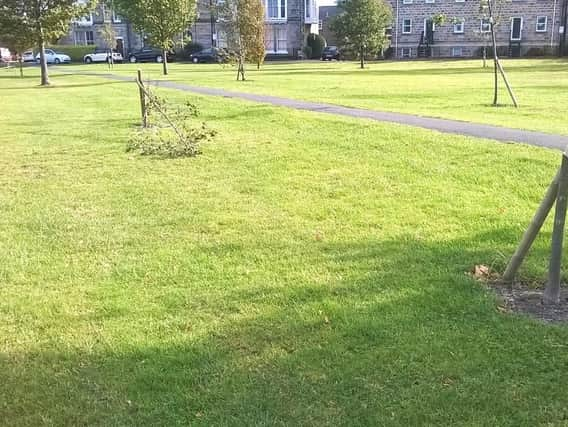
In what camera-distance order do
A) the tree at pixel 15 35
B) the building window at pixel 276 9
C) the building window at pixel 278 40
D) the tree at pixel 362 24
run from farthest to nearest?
the building window at pixel 278 40
the building window at pixel 276 9
the tree at pixel 362 24
the tree at pixel 15 35

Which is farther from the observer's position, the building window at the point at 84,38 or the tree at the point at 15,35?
the building window at the point at 84,38

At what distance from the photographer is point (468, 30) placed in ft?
208

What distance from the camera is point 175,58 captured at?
68812 millimetres

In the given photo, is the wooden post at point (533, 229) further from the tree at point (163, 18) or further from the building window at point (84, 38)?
the building window at point (84, 38)

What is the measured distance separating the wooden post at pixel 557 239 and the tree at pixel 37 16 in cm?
3148

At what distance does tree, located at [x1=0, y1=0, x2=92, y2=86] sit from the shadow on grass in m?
30.4

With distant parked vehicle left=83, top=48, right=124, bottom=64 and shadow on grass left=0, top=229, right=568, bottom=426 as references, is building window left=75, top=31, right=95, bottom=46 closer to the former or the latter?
distant parked vehicle left=83, top=48, right=124, bottom=64

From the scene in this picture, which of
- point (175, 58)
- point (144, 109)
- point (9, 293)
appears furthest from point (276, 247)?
point (175, 58)

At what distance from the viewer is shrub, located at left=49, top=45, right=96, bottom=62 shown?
7281 cm

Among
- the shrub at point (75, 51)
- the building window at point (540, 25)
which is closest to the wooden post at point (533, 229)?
the building window at point (540, 25)

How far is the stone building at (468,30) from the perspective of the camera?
203ft

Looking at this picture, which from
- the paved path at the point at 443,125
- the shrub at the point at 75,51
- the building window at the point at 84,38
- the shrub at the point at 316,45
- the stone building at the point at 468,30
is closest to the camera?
the paved path at the point at 443,125

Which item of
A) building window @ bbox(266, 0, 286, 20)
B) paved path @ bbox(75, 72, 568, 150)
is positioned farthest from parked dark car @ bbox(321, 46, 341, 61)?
paved path @ bbox(75, 72, 568, 150)

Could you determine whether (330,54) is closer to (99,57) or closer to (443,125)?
(99,57)
